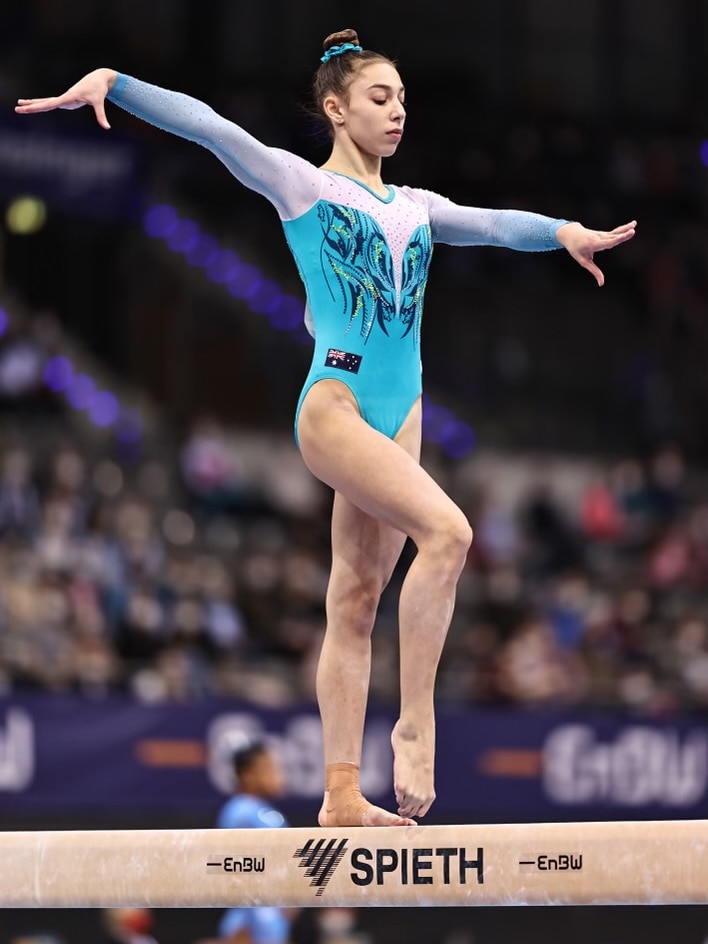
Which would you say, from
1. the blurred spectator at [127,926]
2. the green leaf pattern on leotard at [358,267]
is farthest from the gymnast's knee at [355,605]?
the blurred spectator at [127,926]

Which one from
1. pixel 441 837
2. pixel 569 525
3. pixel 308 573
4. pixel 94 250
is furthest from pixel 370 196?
pixel 94 250

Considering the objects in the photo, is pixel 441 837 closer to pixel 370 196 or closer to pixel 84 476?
pixel 370 196

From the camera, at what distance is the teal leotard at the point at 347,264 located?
4.96 meters

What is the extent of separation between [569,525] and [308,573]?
3295 mm

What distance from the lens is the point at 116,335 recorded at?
16.6 metres

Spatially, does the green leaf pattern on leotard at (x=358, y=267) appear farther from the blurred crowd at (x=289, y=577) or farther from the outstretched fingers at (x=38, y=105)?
the blurred crowd at (x=289, y=577)

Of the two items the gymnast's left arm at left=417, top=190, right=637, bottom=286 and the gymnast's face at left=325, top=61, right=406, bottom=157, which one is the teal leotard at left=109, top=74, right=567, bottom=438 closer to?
the gymnast's face at left=325, top=61, right=406, bottom=157

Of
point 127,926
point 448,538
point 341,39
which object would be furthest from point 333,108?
point 127,926

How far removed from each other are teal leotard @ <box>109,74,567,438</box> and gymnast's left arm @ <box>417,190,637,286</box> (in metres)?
0.28

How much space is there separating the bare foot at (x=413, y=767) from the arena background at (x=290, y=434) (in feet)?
19.0

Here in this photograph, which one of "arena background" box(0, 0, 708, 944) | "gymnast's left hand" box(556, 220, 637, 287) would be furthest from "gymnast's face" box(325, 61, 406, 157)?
"arena background" box(0, 0, 708, 944)

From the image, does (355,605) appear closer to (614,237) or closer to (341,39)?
(614,237)

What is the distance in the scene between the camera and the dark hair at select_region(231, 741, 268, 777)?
297 inches

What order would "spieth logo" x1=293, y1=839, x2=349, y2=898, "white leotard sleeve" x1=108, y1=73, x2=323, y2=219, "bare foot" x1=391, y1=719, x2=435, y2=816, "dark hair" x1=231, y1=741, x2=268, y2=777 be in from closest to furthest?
A: "spieth logo" x1=293, y1=839, x2=349, y2=898 < "bare foot" x1=391, y1=719, x2=435, y2=816 < "white leotard sleeve" x1=108, y1=73, x2=323, y2=219 < "dark hair" x1=231, y1=741, x2=268, y2=777
